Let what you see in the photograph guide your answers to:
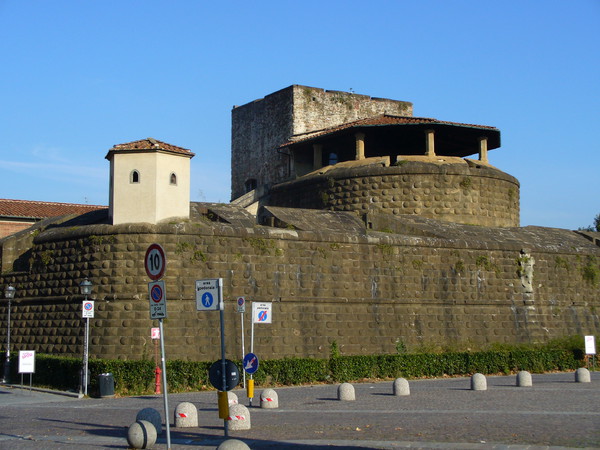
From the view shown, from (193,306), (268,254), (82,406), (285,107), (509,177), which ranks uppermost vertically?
(285,107)

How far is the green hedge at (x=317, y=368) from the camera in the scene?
2333 centimetres

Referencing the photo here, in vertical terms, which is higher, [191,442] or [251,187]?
[251,187]

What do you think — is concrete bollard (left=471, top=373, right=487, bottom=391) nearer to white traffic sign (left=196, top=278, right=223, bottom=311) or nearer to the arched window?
white traffic sign (left=196, top=278, right=223, bottom=311)

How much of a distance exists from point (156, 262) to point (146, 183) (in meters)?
15.3

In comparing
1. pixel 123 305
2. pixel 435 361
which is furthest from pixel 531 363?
pixel 123 305

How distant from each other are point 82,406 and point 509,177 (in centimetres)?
2566

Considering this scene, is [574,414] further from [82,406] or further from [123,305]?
[123,305]

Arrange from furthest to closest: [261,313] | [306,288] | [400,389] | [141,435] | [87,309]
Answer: [306,288]
[87,309]
[261,313]
[400,389]
[141,435]

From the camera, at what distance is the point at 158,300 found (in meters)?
12.2

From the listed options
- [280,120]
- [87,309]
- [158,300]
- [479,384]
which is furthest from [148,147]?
[280,120]

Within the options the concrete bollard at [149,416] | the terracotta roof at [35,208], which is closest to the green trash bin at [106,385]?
the concrete bollard at [149,416]

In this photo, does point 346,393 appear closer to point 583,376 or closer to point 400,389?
point 400,389

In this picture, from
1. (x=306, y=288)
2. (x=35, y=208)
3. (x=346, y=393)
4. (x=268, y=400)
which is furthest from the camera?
(x=35, y=208)

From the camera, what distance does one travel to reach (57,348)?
26578 millimetres
